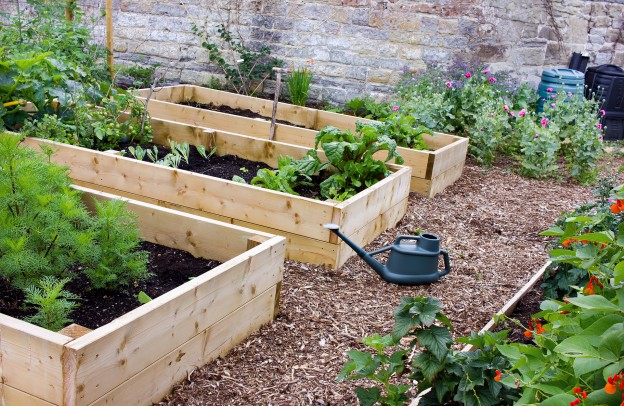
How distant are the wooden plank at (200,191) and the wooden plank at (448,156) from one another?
5.71ft

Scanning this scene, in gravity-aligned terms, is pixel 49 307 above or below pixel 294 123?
above

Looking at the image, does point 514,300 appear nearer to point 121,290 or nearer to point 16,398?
point 121,290

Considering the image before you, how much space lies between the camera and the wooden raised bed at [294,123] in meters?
5.45

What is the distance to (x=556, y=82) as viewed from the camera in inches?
320

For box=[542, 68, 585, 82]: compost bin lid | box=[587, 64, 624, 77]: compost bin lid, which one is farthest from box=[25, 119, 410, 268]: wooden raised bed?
box=[587, 64, 624, 77]: compost bin lid

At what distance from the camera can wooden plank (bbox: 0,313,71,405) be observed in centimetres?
222

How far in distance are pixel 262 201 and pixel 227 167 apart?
916mm

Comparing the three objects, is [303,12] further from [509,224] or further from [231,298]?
[231,298]

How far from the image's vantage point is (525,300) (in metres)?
3.80

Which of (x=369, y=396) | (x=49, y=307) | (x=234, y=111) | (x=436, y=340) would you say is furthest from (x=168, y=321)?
(x=234, y=111)

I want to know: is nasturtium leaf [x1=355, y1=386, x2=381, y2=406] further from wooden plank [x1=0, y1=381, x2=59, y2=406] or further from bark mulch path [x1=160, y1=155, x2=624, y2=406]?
wooden plank [x1=0, y1=381, x2=59, y2=406]

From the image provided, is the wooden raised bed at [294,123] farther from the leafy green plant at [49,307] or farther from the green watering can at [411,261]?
the leafy green plant at [49,307]

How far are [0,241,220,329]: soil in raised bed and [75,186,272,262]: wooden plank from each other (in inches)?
1.7

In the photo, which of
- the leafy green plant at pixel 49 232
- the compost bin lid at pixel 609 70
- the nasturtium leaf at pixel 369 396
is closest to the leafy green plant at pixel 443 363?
the nasturtium leaf at pixel 369 396
